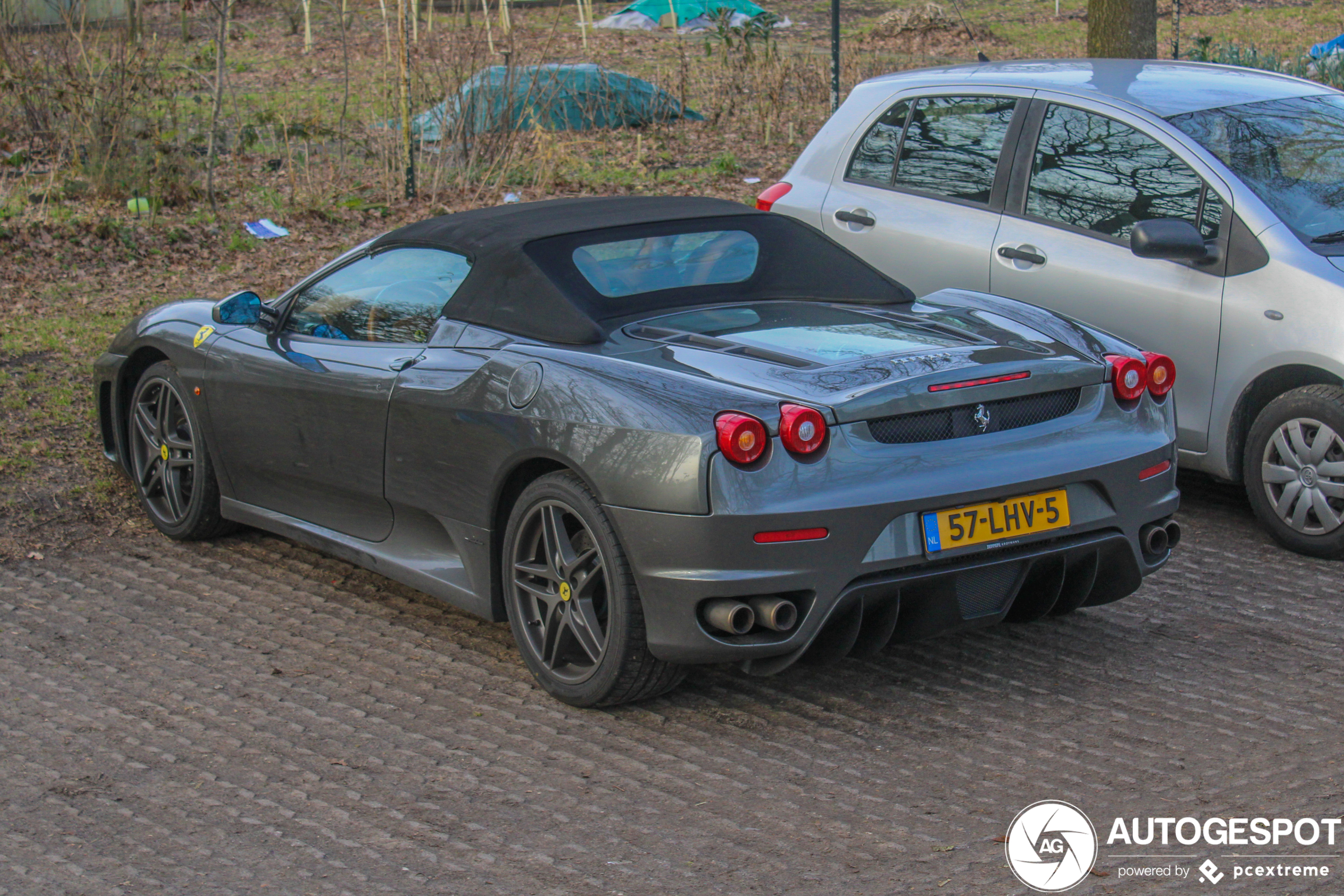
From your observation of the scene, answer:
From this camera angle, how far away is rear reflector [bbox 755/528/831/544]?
3.80m

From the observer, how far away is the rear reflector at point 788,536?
3.80 metres

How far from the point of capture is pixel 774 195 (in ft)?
→ 25.0

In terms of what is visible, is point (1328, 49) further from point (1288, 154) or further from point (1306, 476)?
point (1306, 476)

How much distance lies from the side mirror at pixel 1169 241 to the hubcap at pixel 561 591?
9.18 ft

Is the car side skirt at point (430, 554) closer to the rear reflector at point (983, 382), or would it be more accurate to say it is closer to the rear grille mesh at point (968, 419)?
the rear grille mesh at point (968, 419)

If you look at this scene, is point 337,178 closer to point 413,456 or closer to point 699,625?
point 413,456

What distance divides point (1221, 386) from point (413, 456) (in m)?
3.26

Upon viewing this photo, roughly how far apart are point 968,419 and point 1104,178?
2.66m

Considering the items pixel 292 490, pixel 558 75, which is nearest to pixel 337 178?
pixel 558 75

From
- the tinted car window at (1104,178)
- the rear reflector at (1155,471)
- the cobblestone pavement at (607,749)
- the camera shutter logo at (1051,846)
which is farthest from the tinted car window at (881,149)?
the camera shutter logo at (1051,846)

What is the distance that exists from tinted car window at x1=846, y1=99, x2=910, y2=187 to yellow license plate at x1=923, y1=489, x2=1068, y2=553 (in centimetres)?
338

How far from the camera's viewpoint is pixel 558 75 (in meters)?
14.5

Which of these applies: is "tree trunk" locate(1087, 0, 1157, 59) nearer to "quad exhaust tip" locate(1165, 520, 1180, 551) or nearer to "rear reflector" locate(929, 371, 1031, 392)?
"quad exhaust tip" locate(1165, 520, 1180, 551)

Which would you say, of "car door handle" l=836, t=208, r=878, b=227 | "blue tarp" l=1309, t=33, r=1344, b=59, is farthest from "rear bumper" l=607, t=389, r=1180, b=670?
"blue tarp" l=1309, t=33, r=1344, b=59
